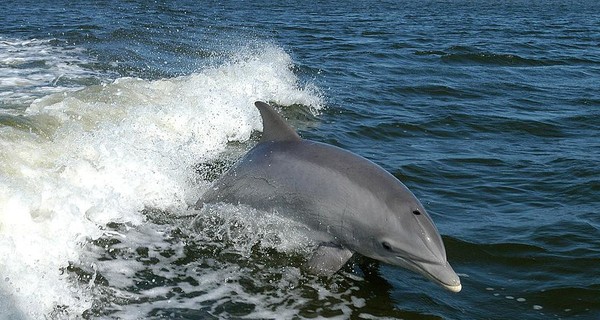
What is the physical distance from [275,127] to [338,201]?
3.62ft

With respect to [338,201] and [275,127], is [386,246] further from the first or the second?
[275,127]

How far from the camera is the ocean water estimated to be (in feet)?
21.4

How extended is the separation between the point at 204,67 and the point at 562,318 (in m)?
12.9

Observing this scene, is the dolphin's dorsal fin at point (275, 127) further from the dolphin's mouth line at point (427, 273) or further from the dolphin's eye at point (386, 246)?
the dolphin's mouth line at point (427, 273)

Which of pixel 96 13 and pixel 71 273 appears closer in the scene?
pixel 71 273

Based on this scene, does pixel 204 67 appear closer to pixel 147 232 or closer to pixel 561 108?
pixel 561 108

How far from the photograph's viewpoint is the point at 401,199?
6.50 metres

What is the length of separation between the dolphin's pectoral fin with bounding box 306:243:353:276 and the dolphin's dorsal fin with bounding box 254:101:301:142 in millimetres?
1179

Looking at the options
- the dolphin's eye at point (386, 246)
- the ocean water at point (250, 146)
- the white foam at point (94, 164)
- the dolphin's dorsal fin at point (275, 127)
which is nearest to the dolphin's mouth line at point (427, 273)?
the dolphin's eye at point (386, 246)

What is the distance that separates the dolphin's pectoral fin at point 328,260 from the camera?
6746 millimetres

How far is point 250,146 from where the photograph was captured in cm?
1138

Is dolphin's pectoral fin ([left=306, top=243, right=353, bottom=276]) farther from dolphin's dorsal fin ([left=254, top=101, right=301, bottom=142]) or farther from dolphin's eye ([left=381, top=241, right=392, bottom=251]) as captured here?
dolphin's dorsal fin ([left=254, top=101, right=301, bottom=142])

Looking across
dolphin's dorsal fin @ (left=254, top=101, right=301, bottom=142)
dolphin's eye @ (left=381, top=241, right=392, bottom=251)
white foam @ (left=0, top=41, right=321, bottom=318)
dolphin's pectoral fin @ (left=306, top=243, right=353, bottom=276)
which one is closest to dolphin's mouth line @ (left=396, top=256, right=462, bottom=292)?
dolphin's eye @ (left=381, top=241, right=392, bottom=251)

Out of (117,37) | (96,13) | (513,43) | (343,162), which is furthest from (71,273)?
(96,13)
